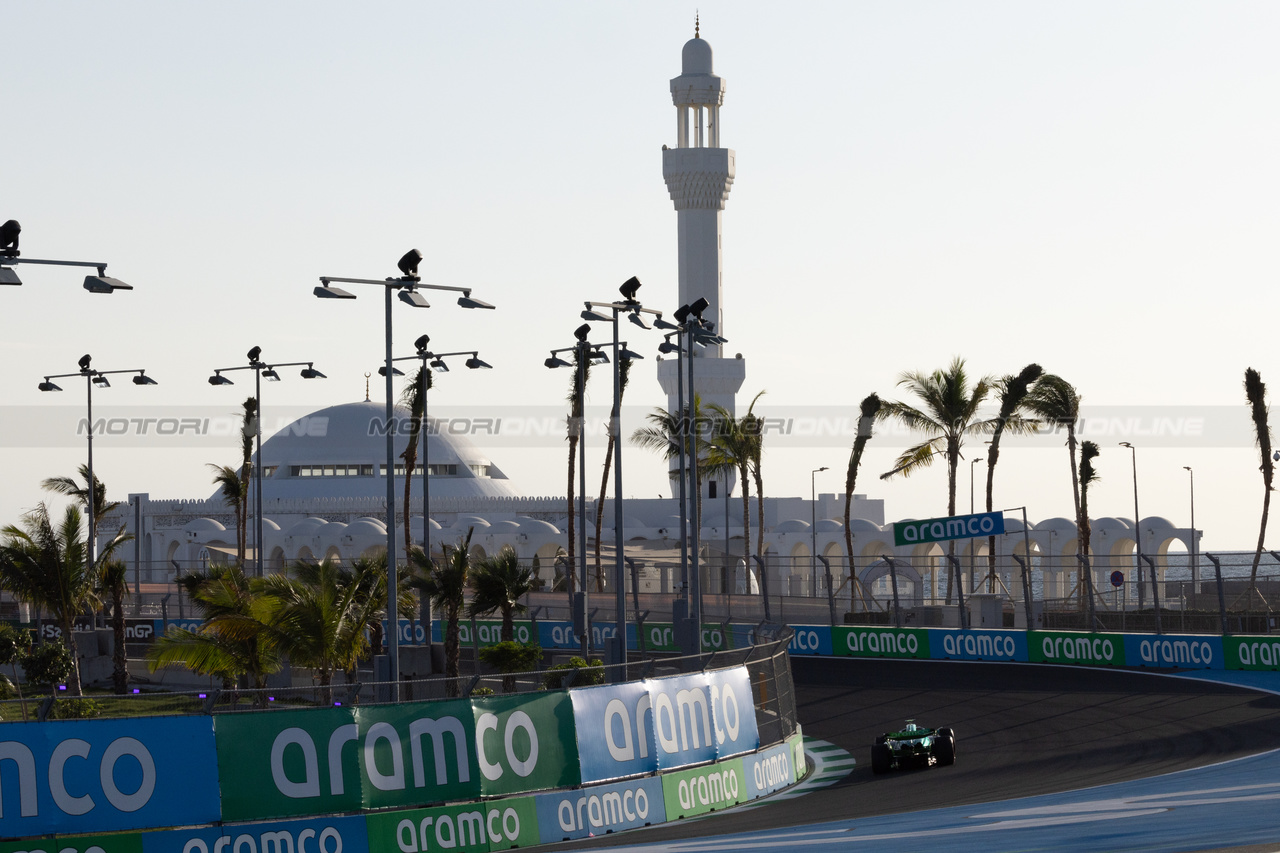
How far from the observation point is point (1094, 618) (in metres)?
36.2

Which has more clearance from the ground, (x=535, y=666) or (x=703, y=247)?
(x=703, y=247)

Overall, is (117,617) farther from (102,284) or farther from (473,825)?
(473,825)

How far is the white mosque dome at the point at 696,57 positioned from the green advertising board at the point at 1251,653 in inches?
2555

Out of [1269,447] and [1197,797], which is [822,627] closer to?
[1269,447]

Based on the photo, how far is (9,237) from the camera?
20375 mm

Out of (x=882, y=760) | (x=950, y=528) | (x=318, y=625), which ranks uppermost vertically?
(x=950, y=528)

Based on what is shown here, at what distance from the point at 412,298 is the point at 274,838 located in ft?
38.6

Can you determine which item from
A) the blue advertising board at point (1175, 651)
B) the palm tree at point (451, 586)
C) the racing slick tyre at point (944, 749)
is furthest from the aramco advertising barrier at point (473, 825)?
the blue advertising board at point (1175, 651)

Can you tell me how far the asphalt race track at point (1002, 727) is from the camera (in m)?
20.1

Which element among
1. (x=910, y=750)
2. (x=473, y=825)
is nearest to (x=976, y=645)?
(x=910, y=750)

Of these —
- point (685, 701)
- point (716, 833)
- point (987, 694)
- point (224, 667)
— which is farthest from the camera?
point (987, 694)

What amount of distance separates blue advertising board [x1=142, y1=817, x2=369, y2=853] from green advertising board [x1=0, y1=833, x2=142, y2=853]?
0.44 ft

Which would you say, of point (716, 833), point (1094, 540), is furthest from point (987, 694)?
point (1094, 540)

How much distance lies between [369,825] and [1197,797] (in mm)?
8584
